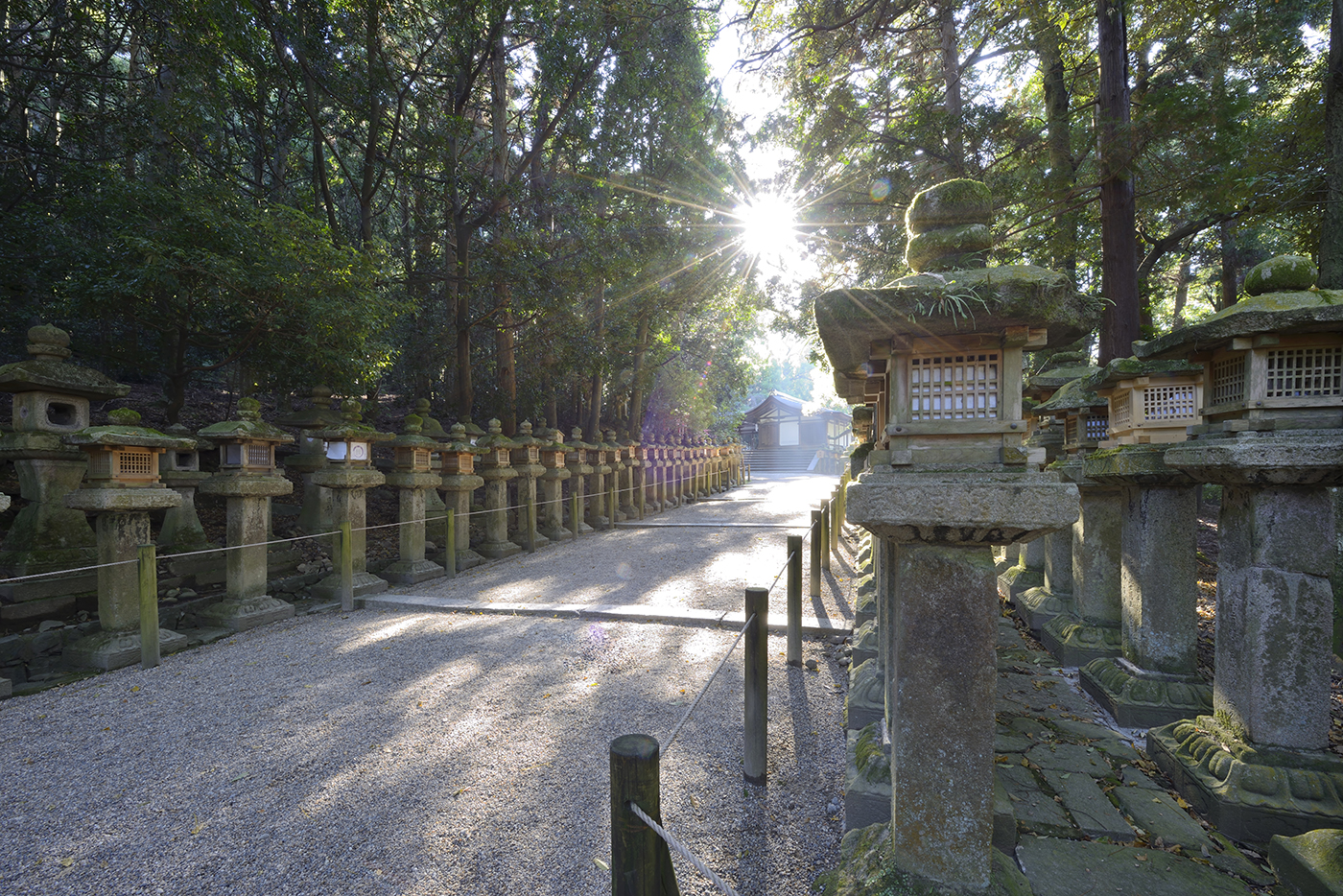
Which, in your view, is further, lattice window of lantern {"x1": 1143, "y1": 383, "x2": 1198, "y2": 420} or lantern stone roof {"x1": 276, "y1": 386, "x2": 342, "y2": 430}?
lantern stone roof {"x1": 276, "y1": 386, "x2": 342, "y2": 430}

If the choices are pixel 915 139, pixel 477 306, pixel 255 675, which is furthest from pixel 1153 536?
pixel 477 306

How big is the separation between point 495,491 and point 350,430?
2.77 metres

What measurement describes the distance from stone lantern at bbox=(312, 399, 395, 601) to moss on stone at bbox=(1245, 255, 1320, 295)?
7331 mm

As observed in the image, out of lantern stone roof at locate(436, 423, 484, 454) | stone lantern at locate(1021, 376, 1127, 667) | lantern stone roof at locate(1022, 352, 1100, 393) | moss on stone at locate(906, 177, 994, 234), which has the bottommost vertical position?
stone lantern at locate(1021, 376, 1127, 667)

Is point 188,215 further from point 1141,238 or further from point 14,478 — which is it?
point 1141,238

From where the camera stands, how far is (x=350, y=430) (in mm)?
6258

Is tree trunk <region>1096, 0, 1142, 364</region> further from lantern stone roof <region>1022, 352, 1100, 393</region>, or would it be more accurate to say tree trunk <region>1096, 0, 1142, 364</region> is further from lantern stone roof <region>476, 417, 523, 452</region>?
lantern stone roof <region>476, 417, 523, 452</region>

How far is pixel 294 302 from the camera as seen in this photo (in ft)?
22.6

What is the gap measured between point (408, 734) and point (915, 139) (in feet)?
31.8

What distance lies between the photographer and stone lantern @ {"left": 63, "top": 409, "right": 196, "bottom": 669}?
451 centimetres

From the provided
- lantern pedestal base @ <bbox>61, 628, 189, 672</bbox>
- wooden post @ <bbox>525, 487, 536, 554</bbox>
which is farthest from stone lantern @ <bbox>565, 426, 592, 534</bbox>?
lantern pedestal base @ <bbox>61, 628, 189, 672</bbox>

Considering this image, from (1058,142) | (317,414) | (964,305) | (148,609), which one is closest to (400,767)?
(148,609)

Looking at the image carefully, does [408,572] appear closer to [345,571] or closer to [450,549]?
[450,549]

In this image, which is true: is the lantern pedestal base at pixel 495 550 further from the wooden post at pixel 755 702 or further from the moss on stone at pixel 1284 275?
the moss on stone at pixel 1284 275
